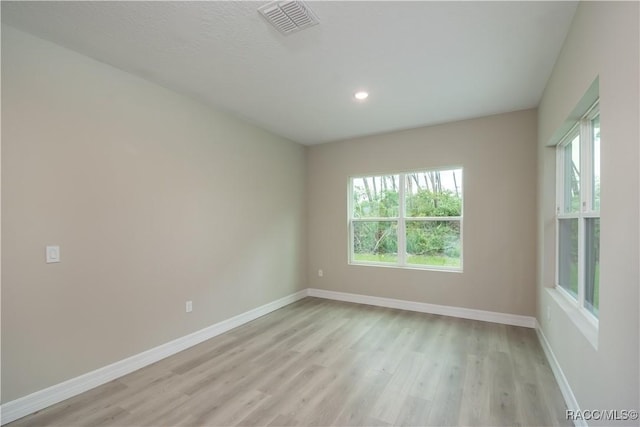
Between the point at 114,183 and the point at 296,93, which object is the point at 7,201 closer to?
the point at 114,183

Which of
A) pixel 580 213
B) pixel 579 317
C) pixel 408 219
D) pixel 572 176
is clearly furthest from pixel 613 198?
pixel 408 219

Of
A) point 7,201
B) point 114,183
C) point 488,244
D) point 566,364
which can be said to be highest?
point 114,183

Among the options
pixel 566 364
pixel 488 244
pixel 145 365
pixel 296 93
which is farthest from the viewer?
pixel 488 244

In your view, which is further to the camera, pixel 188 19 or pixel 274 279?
pixel 274 279

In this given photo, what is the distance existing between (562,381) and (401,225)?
2628 mm

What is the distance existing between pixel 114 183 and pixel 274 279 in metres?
2.56

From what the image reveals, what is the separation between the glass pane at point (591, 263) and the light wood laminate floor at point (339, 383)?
0.79 meters

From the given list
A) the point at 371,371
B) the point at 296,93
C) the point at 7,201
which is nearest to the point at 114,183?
the point at 7,201

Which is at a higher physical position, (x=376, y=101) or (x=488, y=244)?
(x=376, y=101)

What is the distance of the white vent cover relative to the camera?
1.80 metres

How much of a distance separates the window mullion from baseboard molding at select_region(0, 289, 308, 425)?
2.52 meters

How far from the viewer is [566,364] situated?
7.08 ft

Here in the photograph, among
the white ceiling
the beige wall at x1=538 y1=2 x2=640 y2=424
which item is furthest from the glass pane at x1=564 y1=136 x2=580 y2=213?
the white ceiling

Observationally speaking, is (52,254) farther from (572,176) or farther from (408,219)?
(572,176)
